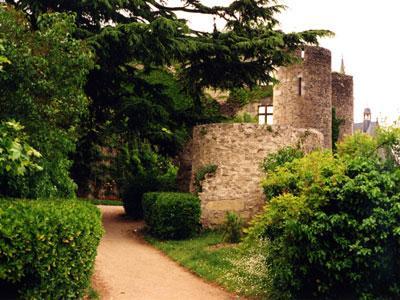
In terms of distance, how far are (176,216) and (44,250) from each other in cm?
714

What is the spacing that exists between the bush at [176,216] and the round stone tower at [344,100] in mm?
16251

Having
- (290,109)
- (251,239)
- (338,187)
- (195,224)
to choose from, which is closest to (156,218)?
(195,224)

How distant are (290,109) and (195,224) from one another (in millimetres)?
11797

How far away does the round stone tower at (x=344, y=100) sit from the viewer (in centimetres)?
2697

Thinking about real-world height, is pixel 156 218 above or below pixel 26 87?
below

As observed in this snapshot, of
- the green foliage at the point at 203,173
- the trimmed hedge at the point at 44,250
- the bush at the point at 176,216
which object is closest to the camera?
the trimmed hedge at the point at 44,250

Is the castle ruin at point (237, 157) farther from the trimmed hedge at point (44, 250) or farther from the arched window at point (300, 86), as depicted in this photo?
the arched window at point (300, 86)

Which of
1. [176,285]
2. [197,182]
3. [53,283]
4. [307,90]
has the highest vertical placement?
Result: [307,90]

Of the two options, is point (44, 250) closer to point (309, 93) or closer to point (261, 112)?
point (309, 93)

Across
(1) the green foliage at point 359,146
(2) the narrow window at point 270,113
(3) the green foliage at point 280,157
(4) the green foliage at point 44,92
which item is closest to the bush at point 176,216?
(3) the green foliage at point 280,157

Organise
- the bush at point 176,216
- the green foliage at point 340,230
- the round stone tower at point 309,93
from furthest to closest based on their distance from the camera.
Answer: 1. the round stone tower at point 309,93
2. the bush at point 176,216
3. the green foliage at point 340,230

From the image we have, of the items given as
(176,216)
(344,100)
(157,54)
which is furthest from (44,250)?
(344,100)

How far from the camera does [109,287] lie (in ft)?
26.2

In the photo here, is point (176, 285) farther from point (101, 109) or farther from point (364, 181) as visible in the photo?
point (101, 109)
